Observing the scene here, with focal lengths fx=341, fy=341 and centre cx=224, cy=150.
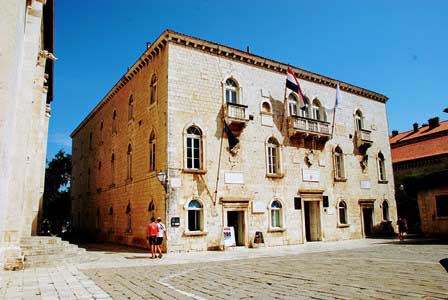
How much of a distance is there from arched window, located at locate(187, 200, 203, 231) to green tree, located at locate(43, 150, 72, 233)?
32067 mm

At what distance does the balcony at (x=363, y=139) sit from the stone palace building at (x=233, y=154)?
0.08 metres

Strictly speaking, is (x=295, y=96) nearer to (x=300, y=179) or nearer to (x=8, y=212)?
(x=300, y=179)

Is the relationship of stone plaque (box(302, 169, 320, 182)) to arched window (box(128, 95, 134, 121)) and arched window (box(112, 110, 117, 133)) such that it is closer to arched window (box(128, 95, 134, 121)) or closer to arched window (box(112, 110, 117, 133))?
arched window (box(128, 95, 134, 121))

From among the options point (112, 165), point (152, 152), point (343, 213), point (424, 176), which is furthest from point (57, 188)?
point (424, 176)

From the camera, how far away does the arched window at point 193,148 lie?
1755 cm

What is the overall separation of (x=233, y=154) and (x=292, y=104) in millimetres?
6358

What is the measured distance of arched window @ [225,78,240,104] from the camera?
1964 cm

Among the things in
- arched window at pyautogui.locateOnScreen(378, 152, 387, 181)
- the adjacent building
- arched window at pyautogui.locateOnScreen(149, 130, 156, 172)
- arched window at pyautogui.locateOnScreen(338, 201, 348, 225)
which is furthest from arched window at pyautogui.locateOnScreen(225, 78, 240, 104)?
the adjacent building

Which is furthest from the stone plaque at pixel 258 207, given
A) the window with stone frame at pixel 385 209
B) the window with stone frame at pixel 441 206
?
the window with stone frame at pixel 441 206

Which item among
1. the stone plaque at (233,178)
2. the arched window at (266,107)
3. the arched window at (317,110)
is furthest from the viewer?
the arched window at (317,110)

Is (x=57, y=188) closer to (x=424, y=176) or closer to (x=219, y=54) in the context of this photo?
(x=219, y=54)

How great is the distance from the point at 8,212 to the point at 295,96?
17641 mm

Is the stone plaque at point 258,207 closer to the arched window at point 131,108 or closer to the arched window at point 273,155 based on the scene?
the arched window at point 273,155

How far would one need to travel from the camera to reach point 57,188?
43.4 meters
